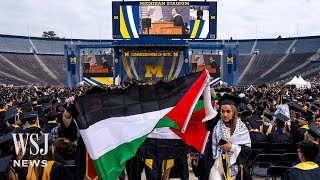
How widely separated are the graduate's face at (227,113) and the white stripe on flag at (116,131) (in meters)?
0.60

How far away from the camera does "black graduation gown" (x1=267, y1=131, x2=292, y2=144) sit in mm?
7836

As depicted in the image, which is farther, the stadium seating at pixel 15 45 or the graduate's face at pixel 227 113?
the stadium seating at pixel 15 45

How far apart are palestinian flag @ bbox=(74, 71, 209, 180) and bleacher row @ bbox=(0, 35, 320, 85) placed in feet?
165

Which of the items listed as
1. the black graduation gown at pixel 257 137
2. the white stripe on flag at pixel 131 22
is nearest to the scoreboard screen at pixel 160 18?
the white stripe on flag at pixel 131 22

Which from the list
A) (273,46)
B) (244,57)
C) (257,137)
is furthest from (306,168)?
(273,46)

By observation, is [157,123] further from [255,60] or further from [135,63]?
[255,60]

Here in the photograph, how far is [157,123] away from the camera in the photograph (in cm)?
460

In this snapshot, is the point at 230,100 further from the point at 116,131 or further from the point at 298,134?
the point at 298,134

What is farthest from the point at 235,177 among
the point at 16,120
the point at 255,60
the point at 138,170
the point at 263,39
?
the point at 263,39

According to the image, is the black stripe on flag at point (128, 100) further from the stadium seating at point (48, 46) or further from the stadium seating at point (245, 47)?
the stadium seating at point (48, 46)

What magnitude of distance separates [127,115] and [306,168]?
1.86 meters

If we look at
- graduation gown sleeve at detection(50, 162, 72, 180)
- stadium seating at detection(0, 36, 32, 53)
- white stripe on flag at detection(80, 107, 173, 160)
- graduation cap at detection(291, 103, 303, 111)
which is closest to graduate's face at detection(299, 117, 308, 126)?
graduation cap at detection(291, 103, 303, 111)

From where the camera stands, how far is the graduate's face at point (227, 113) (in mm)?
4668

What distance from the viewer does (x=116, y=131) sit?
439 cm
